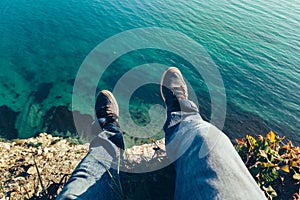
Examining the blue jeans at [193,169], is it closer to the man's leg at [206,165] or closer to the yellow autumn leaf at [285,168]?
the man's leg at [206,165]

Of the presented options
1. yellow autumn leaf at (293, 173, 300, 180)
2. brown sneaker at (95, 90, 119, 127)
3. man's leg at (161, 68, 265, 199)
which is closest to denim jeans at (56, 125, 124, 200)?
man's leg at (161, 68, 265, 199)

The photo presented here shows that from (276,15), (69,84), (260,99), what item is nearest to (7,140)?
(69,84)

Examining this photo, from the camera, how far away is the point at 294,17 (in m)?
7.35

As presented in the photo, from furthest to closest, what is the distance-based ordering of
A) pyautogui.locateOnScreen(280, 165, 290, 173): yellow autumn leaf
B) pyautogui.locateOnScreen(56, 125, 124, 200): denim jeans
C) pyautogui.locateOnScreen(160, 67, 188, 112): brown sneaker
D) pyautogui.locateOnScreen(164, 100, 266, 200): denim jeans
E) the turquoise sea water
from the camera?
the turquoise sea water < pyautogui.locateOnScreen(160, 67, 188, 112): brown sneaker < pyautogui.locateOnScreen(280, 165, 290, 173): yellow autumn leaf < pyautogui.locateOnScreen(56, 125, 124, 200): denim jeans < pyautogui.locateOnScreen(164, 100, 266, 200): denim jeans

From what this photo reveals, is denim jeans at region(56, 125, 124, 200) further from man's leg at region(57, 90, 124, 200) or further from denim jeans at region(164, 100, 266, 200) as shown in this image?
denim jeans at region(164, 100, 266, 200)

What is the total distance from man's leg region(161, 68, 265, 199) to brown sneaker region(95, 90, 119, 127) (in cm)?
114

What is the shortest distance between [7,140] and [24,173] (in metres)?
1.16

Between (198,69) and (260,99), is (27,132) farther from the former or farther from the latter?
(260,99)

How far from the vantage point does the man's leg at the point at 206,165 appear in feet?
4.71

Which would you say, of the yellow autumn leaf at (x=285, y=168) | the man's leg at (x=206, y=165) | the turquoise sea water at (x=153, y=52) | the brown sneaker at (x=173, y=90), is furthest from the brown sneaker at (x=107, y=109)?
the yellow autumn leaf at (x=285, y=168)

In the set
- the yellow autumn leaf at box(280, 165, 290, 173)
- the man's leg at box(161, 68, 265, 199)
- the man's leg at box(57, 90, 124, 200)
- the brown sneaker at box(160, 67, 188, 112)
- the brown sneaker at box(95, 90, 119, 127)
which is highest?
the man's leg at box(161, 68, 265, 199)

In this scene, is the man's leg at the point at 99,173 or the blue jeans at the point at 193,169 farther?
the man's leg at the point at 99,173

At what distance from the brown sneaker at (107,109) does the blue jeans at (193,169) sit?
34.8 inches

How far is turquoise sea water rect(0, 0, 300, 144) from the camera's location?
4191mm
